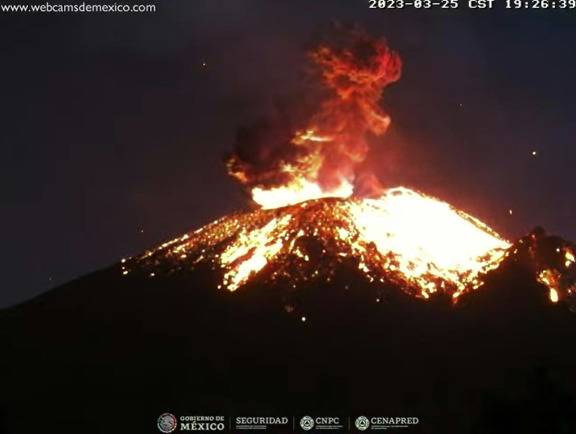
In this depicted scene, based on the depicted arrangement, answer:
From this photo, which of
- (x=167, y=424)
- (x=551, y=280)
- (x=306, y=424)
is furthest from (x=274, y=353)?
(x=167, y=424)

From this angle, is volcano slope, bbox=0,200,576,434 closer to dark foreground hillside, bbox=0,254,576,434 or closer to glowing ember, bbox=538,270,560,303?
dark foreground hillside, bbox=0,254,576,434

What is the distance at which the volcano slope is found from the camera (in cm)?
7019

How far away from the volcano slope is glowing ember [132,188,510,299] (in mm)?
668

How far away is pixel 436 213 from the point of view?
102 m

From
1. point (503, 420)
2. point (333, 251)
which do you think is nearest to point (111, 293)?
point (333, 251)

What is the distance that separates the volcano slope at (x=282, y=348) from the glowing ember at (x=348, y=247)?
0.67m

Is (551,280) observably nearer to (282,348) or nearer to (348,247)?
(348,247)

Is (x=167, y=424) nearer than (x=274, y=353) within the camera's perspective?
Yes

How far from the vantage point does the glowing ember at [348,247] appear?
86.6 m

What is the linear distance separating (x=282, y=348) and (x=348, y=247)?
46.8ft

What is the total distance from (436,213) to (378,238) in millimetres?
11322

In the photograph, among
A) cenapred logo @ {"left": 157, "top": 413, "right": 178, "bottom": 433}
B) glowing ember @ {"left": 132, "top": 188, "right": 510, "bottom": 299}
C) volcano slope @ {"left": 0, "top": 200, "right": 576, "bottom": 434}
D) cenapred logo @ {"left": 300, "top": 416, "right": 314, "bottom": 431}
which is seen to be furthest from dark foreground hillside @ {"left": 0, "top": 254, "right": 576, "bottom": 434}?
cenapred logo @ {"left": 157, "top": 413, "right": 178, "bottom": 433}

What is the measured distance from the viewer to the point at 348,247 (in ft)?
293

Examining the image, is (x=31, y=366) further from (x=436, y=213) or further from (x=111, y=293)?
(x=436, y=213)
